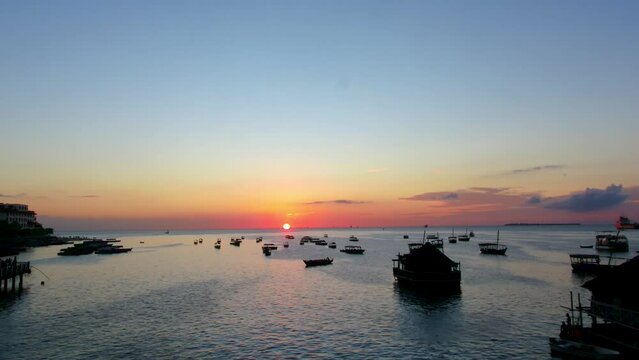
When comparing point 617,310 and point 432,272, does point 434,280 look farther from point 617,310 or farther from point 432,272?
point 617,310

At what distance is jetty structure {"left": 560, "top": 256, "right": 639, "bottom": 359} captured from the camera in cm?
2750

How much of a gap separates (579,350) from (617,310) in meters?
3.81

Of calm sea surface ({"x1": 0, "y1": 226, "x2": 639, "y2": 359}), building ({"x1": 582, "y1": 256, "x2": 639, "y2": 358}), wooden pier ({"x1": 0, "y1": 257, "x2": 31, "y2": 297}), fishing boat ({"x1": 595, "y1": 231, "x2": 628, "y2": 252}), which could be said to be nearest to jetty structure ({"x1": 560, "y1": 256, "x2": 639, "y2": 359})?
building ({"x1": 582, "y1": 256, "x2": 639, "y2": 358})

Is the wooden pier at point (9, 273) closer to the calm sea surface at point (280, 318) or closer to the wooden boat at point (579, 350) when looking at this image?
the calm sea surface at point (280, 318)

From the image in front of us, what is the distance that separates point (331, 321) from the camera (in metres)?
47.2

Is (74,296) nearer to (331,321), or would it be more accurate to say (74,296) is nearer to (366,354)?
(331,321)

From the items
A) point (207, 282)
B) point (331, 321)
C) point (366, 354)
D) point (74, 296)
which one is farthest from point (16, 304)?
point (366, 354)

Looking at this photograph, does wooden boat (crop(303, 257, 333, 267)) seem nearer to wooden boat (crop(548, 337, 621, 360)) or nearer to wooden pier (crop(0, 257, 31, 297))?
wooden pier (crop(0, 257, 31, 297))

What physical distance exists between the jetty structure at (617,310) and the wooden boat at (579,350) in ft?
2.44

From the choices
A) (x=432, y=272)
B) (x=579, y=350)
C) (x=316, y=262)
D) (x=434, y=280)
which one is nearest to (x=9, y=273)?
(x=316, y=262)

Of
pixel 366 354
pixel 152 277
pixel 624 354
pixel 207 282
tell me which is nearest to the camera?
pixel 624 354

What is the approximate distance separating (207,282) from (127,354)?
44.5 m

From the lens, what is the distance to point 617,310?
92.4 ft

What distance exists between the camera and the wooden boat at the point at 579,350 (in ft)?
91.1
